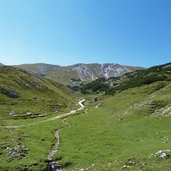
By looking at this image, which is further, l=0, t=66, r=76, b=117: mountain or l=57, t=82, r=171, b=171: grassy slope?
l=0, t=66, r=76, b=117: mountain

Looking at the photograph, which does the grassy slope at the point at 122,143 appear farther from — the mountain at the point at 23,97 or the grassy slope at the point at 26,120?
the mountain at the point at 23,97

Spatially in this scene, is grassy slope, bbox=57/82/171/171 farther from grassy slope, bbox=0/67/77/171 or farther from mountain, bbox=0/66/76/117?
mountain, bbox=0/66/76/117

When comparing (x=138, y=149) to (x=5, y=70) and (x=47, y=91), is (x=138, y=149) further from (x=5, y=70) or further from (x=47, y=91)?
(x=5, y=70)

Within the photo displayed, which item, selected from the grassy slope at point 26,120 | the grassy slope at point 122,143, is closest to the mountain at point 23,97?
the grassy slope at point 26,120

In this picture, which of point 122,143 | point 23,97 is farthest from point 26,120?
point 122,143

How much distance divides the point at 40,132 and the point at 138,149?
26770 millimetres

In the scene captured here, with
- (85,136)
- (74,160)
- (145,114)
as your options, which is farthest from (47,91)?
(74,160)

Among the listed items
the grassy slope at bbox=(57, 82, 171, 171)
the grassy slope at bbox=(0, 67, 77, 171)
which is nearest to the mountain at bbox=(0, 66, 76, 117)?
the grassy slope at bbox=(0, 67, 77, 171)

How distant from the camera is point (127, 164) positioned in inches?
1284

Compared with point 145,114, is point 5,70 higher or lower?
higher

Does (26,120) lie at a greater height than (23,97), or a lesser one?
lesser

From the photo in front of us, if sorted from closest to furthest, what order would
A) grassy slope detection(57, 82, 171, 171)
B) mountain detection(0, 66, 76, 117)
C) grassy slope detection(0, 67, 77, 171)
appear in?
1. grassy slope detection(57, 82, 171, 171)
2. grassy slope detection(0, 67, 77, 171)
3. mountain detection(0, 66, 76, 117)

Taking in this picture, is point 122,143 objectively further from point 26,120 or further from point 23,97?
point 23,97

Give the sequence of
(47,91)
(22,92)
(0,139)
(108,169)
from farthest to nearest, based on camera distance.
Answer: (47,91), (22,92), (0,139), (108,169)
